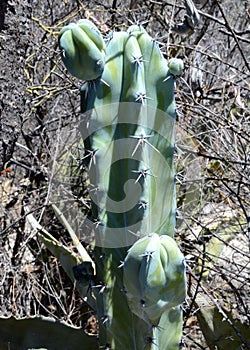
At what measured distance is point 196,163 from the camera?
3.21 m

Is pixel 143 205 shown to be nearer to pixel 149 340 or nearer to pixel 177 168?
pixel 149 340

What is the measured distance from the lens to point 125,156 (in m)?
1.88

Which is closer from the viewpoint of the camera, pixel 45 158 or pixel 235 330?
pixel 235 330

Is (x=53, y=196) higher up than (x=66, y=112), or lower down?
lower down

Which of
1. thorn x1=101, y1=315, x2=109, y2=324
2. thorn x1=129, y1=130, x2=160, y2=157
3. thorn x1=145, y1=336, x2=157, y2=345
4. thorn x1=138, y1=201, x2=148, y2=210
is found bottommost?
thorn x1=145, y1=336, x2=157, y2=345

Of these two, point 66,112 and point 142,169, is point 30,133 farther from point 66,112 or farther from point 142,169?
point 142,169

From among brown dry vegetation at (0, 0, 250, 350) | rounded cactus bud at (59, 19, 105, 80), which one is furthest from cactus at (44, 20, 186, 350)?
brown dry vegetation at (0, 0, 250, 350)

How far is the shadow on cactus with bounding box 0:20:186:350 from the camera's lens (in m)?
1.81

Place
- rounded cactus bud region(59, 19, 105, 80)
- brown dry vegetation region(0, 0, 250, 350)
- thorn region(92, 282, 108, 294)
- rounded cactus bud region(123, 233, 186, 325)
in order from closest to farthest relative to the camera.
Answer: rounded cactus bud region(123, 233, 186, 325)
rounded cactus bud region(59, 19, 105, 80)
thorn region(92, 282, 108, 294)
brown dry vegetation region(0, 0, 250, 350)

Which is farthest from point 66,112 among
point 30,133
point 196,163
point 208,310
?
point 208,310

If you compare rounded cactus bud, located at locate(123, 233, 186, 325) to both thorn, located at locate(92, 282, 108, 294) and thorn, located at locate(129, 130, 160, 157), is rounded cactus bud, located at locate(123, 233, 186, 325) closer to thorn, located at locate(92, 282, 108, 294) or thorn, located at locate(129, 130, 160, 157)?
thorn, located at locate(92, 282, 108, 294)

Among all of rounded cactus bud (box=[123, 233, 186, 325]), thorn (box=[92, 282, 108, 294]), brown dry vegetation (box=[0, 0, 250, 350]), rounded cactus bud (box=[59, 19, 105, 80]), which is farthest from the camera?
brown dry vegetation (box=[0, 0, 250, 350])

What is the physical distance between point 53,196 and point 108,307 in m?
1.57

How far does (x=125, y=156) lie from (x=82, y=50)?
0.35 m
